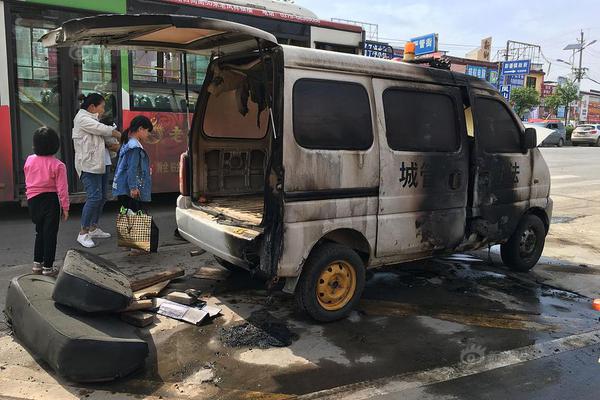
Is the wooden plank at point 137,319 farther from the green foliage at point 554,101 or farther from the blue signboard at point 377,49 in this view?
the green foliage at point 554,101

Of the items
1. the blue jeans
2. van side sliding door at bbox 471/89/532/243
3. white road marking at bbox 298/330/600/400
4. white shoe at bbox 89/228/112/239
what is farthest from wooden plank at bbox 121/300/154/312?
van side sliding door at bbox 471/89/532/243

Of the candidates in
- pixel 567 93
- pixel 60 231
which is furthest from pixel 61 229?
pixel 567 93

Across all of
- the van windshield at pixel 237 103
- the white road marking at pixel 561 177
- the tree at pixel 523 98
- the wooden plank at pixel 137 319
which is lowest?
the wooden plank at pixel 137 319

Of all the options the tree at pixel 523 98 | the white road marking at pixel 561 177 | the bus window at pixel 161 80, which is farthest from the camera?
the tree at pixel 523 98

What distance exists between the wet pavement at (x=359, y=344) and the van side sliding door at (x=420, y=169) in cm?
66

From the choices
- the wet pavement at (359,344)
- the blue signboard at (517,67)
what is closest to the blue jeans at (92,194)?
the wet pavement at (359,344)

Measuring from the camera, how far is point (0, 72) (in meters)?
6.72

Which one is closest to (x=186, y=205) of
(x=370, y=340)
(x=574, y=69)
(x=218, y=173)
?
(x=218, y=173)

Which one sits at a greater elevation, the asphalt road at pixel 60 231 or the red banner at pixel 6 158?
the red banner at pixel 6 158

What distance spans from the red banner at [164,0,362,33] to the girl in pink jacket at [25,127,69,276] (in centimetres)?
368

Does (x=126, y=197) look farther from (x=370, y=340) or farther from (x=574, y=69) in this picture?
(x=574, y=69)

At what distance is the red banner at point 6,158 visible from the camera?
6.83m

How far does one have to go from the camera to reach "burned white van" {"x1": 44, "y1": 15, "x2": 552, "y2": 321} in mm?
3920

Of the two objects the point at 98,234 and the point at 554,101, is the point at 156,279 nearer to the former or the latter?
the point at 98,234
